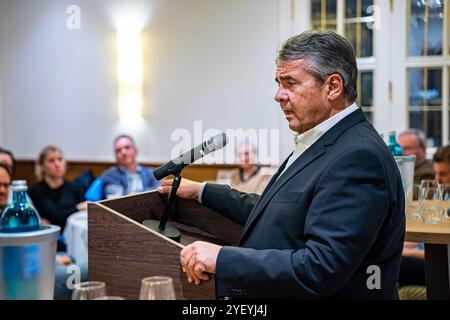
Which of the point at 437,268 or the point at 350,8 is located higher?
the point at 350,8

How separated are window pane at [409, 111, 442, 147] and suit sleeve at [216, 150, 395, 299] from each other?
3.37 m

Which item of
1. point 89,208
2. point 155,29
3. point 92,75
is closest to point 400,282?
point 89,208

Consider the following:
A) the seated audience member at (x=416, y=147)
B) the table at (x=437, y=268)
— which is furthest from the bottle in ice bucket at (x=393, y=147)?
the seated audience member at (x=416, y=147)

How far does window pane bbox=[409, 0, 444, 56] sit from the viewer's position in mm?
4180

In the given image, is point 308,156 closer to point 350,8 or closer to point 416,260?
point 416,260

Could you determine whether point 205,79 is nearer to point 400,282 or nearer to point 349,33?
point 349,33

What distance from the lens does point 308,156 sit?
1255 millimetres

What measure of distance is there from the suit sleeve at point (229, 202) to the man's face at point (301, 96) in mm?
340

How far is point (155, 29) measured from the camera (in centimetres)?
487

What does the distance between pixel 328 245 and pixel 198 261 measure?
0.26 meters

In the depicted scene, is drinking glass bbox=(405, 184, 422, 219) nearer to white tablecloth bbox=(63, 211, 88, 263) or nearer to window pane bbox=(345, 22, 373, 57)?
white tablecloth bbox=(63, 211, 88, 263)

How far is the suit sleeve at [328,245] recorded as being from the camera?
1.11 m

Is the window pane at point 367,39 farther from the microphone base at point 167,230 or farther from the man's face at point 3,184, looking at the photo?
the microphone base at point 167,230

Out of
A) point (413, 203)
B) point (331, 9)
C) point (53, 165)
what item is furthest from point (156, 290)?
point (331, 9)
